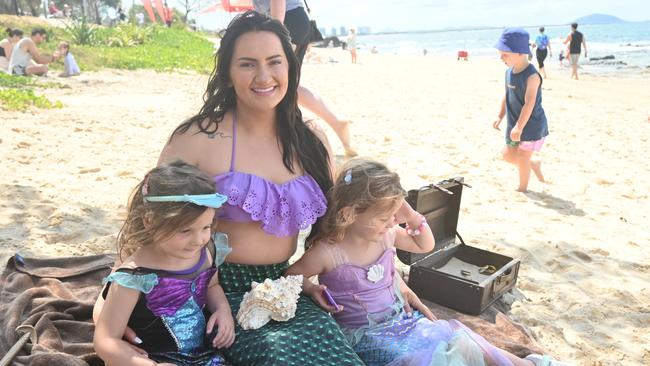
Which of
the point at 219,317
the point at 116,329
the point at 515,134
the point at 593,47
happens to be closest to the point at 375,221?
the point at 219,317

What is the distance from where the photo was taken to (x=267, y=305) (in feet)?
7.43

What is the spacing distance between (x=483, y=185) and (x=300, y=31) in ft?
7.97

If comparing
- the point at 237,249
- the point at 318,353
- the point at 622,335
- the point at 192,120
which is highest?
the point at 192,120

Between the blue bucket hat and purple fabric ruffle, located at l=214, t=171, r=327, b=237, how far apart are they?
10.8 ft

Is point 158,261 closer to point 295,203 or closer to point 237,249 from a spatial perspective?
point 237,249

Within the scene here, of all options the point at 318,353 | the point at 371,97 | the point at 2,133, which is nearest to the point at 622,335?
the point at 318,353

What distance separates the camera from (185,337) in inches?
87.1

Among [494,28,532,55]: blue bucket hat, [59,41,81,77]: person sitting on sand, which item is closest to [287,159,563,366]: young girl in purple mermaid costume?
[494,28,532,55]: blue bucket hat

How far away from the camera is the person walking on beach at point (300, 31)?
4.30 metres

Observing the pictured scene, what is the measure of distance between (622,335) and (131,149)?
5141mm

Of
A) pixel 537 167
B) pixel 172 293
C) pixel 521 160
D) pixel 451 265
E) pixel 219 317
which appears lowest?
pixel 451 265

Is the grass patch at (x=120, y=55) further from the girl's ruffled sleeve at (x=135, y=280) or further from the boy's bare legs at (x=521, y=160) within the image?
the girl's ruffled sleeve at (x=135, y=280)

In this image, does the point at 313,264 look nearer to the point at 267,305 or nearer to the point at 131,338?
the point at 267,305

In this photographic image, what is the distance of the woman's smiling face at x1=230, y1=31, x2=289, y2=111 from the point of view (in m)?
2.48
